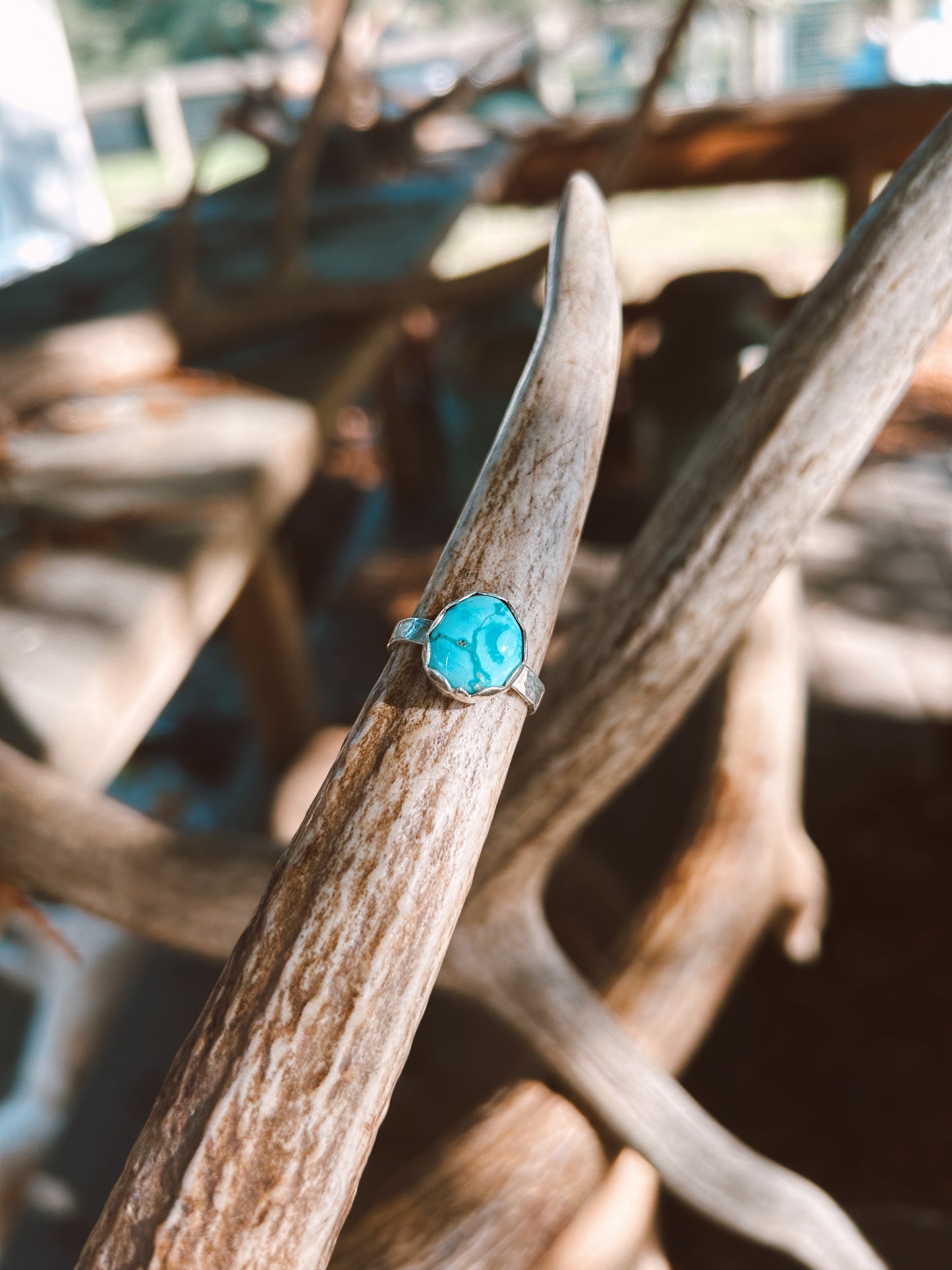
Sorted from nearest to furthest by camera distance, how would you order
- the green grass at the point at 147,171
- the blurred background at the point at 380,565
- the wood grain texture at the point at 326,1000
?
the wood grain texture at the point at 326,1000
the blurred background at the point at 380,565
the green grass at the point at 147,171

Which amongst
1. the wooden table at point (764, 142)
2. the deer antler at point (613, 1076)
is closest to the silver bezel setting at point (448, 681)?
the deer antler at point (613, 1076)

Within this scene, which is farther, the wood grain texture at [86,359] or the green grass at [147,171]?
the green grass at [147,171]

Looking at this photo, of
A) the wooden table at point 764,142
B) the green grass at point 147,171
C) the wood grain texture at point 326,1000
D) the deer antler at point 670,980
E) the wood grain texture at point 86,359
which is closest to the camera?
the wood grain texture at point 326,1000

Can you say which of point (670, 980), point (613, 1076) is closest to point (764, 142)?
point (670, 980)

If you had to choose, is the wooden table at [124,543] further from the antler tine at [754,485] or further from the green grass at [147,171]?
the green grass at [147,171]

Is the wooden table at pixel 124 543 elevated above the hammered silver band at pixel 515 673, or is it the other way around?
the hammered silver band at pixel 515 673

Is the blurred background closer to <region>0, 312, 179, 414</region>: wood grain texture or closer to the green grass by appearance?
<region>0, 312, 179, 414</region>: wood grain texture

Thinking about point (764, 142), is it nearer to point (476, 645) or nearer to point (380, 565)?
point (380, 565)

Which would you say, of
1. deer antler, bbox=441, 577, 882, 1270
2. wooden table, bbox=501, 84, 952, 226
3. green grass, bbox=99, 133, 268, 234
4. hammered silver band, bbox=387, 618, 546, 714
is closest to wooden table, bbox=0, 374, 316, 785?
deer antler, bbox=441, 577, 882, 1270
